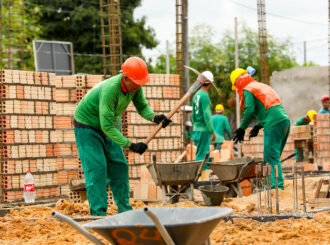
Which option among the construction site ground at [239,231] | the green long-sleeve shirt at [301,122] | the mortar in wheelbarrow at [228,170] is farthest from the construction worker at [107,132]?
the green long-sleeve shirt at [301,122]

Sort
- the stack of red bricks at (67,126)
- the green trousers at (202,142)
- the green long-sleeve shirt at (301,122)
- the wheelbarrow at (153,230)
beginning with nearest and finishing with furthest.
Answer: the wheelbarrow at (153,230) < the stack of red bricks at (67,126) < the green trousers at (202,142) < the green long-sleeve shirt at (301,122)

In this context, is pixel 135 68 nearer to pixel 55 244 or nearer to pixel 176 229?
pixel 55 244

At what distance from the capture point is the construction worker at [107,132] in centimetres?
597

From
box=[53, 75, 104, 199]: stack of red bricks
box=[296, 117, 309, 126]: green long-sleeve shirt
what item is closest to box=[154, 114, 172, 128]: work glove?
box=[53, 75, 104, 199]: stack of red bricks

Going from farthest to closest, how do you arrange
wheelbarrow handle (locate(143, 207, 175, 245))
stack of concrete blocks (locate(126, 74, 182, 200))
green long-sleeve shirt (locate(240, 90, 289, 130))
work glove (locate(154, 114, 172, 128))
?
stack of concrete blocks (locate(126, 74, 182, 200)) → green long-sleeve shirt (locate(240, 90, 289, 130)) → work glove (locate(154, 114, 172, 128)) → wheelbarrow handle (locate(143, 207, 175, 245))

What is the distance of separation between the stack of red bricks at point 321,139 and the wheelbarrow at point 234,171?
720cm

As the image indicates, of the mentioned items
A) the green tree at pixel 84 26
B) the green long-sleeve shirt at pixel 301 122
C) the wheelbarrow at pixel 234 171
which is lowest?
the wheelbarrow at pixel 234 171

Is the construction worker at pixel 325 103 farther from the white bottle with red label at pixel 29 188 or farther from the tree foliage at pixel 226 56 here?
the tree foliage at pixel 226 56

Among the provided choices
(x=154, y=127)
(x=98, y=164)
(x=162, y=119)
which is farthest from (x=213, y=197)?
(x=154, y=127)

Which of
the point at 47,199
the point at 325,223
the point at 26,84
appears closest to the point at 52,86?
the point at 26,84

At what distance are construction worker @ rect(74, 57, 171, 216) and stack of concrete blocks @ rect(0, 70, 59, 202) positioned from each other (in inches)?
153

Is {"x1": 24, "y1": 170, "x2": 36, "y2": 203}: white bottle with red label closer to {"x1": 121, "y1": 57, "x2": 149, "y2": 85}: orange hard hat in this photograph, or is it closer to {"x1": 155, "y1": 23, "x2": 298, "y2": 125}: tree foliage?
{"x1": 121, "y1": 57, "x2": 149, "y2": 85}: orange hard hat

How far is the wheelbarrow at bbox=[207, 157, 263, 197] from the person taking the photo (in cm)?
861

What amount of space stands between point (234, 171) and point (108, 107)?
10.8ft
